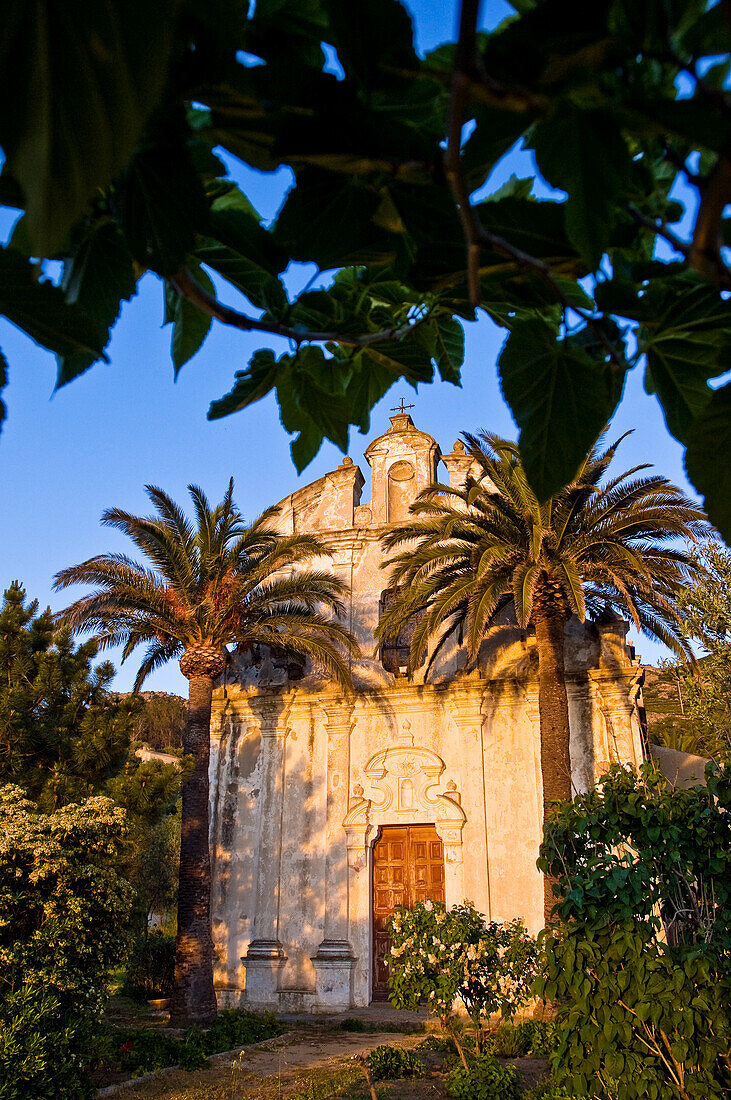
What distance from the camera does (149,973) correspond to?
54.7ft

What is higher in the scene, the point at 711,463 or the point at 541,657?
the point at 541,657

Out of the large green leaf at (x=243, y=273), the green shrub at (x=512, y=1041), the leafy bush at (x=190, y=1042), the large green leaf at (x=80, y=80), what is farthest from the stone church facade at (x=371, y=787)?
the large green leaf at (x=80, y=80)

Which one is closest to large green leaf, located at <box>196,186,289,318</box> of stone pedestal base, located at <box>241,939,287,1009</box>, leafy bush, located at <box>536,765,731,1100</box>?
leafy bush, located at <box>536,765,731,1100</box>

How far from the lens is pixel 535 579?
36.6 ft

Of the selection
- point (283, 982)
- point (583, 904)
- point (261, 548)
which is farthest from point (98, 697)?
point (583, 904)

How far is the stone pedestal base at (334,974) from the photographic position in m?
13.5

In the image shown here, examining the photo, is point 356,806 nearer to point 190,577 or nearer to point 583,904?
point 190,577

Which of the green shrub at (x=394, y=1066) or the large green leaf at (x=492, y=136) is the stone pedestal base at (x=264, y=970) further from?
the large green leaf at (x=492, y=136)

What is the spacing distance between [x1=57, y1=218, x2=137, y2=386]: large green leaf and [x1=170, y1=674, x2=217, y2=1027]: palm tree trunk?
12232 millimetres

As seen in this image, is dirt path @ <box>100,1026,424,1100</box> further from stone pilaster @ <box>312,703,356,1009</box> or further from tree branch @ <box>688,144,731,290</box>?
tree branch @ <box>688,144,731,290</box>

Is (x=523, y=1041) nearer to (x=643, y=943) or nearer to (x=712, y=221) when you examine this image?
(x=643, y=943)

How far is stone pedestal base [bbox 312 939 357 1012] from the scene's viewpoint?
13.5 m

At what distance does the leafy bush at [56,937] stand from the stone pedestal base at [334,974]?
21.2ft

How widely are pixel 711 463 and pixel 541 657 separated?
1158cm
